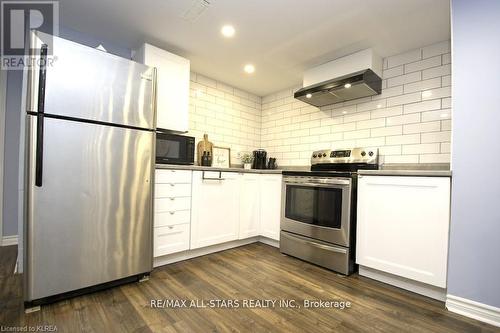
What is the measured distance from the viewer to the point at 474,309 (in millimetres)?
1521

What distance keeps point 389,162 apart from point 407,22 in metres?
1.28

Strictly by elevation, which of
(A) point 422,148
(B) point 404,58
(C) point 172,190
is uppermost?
(B) point 404,58

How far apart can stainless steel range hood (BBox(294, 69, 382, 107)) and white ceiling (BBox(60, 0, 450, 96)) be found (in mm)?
294

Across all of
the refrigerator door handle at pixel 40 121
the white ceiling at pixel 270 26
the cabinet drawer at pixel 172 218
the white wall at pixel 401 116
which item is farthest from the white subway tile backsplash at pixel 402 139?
the refrigerator door handle at pixel 40 121

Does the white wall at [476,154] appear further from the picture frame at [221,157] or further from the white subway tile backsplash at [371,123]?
the picture frame at [221,157]

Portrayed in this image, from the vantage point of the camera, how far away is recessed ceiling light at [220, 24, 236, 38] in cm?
210

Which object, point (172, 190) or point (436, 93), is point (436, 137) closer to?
point (436, 93)

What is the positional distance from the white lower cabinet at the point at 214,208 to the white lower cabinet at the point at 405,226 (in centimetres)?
135

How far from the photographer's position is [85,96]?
64.2 inches

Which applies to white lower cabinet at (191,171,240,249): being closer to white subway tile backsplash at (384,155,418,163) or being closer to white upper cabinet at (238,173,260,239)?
white upper cabinet at (238,173,260,239)

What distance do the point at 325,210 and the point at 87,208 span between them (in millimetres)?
2007

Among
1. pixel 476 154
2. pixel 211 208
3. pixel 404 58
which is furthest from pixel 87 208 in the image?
pixel 404 58

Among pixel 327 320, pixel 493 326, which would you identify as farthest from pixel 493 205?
pixel 327 320

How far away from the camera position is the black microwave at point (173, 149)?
7.70 ft
